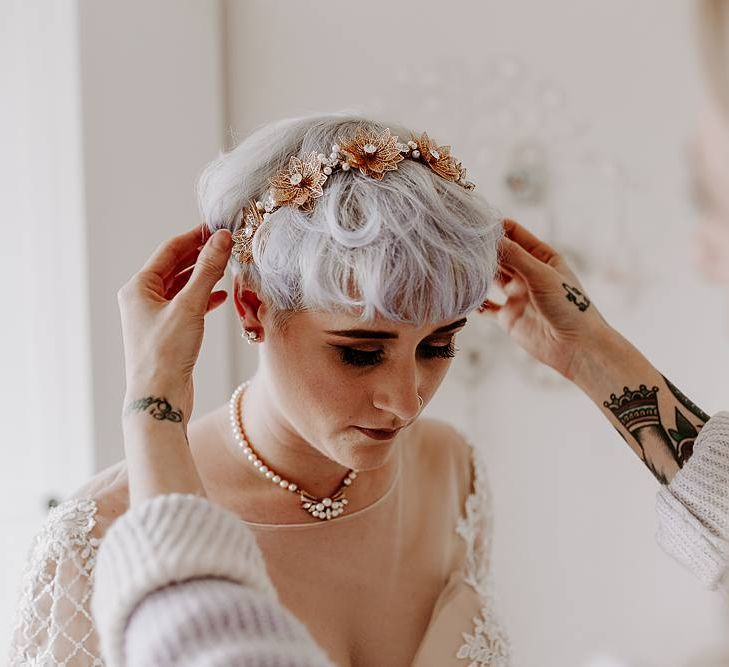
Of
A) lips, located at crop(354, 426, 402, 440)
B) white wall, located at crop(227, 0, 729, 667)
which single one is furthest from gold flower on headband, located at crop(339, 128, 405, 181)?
white wall, located at crop(227, 0, 729, 667)

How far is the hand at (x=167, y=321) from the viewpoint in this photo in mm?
1077

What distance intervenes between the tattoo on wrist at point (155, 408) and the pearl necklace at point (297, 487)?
0.37 meters

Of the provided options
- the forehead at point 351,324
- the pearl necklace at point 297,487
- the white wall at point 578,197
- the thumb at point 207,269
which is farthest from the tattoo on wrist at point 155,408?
the white wall at point 578,197

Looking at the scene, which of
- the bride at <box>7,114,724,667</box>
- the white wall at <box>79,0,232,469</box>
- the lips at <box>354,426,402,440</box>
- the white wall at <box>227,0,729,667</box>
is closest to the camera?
the bride at <box>7,114,724,667</box>

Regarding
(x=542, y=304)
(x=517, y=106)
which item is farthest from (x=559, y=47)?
(x=542, y=304)

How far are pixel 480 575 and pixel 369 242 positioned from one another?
78 centimetres

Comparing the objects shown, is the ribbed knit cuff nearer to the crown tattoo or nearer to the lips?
the lips

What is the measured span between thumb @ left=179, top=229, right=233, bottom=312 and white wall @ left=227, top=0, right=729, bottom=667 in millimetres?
1363

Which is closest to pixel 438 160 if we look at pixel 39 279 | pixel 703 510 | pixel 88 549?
pixel 703 510

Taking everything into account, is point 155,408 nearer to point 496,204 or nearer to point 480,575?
point 480,575

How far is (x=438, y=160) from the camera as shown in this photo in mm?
1249

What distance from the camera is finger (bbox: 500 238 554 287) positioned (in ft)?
4.49

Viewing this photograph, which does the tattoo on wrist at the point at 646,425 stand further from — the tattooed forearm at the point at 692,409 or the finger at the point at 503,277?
the finger at the point at 503,277

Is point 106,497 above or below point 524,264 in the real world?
below
